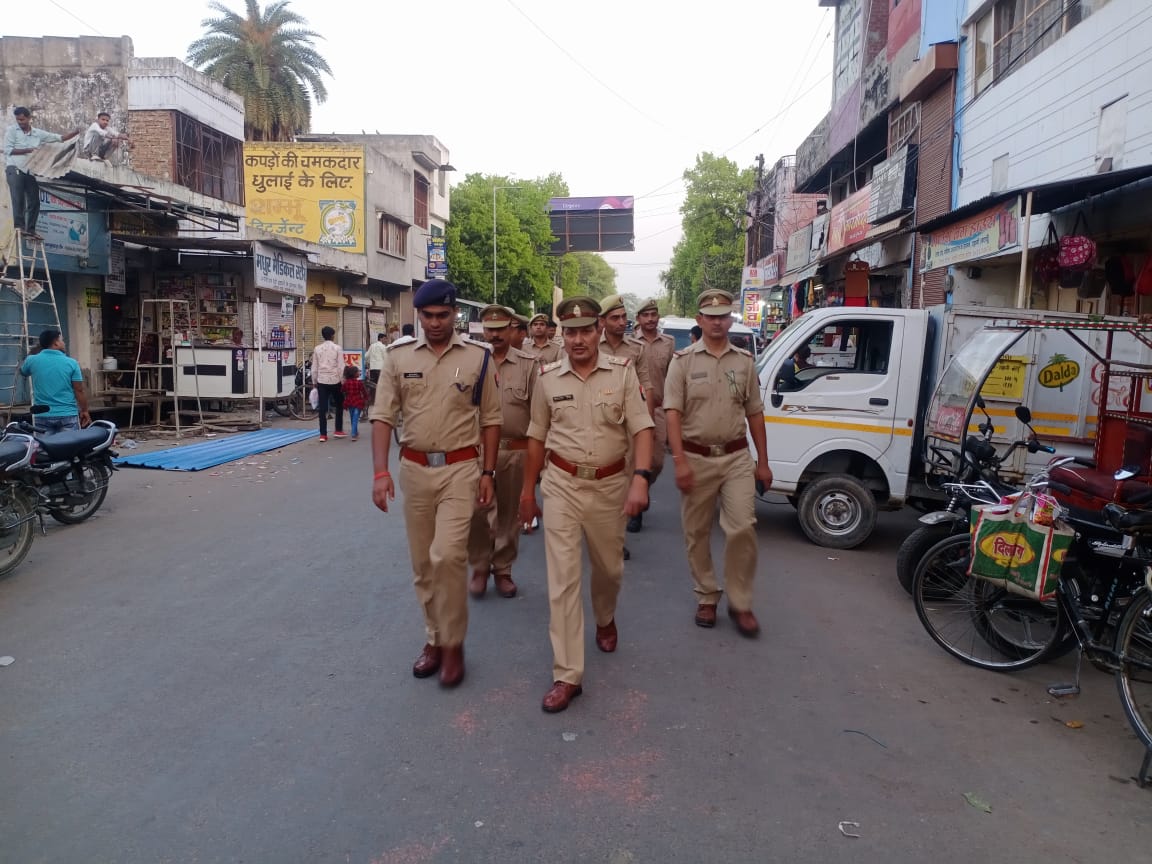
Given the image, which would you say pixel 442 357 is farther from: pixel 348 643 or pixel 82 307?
pixel 82 307

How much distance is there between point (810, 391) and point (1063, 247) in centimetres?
396

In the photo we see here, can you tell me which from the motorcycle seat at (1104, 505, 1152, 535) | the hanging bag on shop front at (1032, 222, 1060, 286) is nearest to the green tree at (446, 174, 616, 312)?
the hanging bag on shop front at (1032, 222, 1060, 286)

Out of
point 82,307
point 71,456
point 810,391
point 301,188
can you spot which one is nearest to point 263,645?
point 71,456

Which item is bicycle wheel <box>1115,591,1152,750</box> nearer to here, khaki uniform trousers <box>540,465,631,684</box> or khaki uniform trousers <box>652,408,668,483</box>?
khaki uniform trousers <box>540,465,631,684</box>

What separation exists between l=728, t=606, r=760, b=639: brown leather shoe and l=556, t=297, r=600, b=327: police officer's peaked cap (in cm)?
203

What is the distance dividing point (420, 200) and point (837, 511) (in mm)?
31161

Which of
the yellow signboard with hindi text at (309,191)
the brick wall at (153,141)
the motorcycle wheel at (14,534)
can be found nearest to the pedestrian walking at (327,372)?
the motorcycle wheel at (14,534)

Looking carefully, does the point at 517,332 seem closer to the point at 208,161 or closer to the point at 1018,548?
the point at 1018,548

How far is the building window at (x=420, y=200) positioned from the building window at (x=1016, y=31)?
78.6 ft

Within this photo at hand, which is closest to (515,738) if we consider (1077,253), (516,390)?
(516,390)

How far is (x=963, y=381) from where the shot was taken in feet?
20.2

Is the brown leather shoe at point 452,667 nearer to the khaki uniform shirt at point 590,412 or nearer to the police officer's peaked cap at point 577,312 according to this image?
the khaki uniform shirt at point 590,412

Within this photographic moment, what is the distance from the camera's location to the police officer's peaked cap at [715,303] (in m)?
4.94

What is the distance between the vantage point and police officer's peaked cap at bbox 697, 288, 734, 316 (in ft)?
16.2
